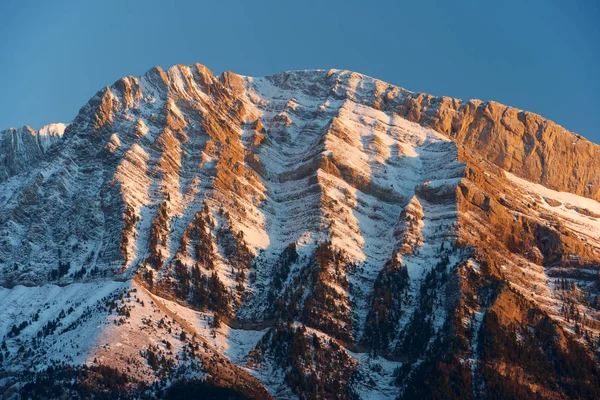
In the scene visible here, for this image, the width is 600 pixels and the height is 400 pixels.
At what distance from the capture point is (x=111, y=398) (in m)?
200

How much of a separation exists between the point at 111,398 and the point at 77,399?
6.10 m

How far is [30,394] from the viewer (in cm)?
19988

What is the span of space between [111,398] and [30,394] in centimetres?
1482

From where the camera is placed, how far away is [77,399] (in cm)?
19800

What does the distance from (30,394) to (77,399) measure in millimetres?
9167
